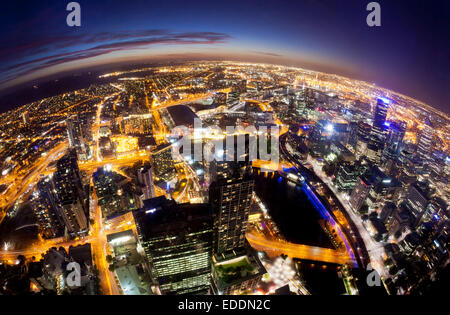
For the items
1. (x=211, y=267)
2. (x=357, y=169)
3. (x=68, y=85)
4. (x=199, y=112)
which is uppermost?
(x=68, y=85)

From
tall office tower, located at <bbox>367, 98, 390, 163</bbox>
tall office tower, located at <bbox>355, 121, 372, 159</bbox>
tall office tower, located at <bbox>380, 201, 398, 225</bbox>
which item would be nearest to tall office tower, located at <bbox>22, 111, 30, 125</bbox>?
tall office tower, located at <bbox>380, 201, 398, 225</bbox>

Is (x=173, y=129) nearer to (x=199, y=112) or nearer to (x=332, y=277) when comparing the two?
(x=199, y=112)

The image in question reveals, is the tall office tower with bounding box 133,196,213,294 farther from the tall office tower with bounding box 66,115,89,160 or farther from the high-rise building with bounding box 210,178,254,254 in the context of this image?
the tall office tower with bounding box 66,115,89,160

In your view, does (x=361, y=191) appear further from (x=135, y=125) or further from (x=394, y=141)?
(x=135, y=125)

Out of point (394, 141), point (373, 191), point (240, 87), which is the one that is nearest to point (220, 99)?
point (240, 87)
